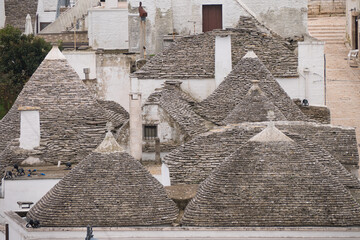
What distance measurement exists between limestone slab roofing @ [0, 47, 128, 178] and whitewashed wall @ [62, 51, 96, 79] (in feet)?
31.4

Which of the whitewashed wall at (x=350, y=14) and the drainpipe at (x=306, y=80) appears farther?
the whitewashed wall at (x=350, y=14)

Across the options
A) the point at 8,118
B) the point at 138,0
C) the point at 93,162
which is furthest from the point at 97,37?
the point at 93,162

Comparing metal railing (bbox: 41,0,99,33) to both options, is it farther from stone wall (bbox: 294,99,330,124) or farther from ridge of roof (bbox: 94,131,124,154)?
ridge of roof (bbox: 94,131,124,154)

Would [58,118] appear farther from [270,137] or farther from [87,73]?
[270,137]

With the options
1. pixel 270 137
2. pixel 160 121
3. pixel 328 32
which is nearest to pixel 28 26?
pixel 328 32

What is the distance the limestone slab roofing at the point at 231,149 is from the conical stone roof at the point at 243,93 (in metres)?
5.23

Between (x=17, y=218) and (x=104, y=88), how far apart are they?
31216mm

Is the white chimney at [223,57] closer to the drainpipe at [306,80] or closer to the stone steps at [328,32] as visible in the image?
the drainpipe at [306,80]

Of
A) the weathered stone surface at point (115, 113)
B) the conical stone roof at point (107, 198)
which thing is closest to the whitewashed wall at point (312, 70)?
the weathered stone surface at point (115, 113)

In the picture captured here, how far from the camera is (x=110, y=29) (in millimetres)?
86688

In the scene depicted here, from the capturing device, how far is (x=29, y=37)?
309ft

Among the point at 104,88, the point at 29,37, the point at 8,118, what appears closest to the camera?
the point at 8,118

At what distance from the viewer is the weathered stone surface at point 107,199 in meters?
49.8

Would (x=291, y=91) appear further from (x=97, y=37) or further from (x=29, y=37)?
(x=29, y=37)
